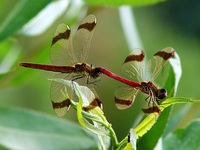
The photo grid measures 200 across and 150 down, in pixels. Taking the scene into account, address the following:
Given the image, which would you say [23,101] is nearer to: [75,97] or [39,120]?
[39,120]

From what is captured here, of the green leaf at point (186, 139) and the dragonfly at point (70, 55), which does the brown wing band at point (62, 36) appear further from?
the green leaf at point (186, 139)

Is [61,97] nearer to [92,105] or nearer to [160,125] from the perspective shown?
[92,105]

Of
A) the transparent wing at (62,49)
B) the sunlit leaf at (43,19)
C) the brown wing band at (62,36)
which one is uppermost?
the sunlit leaf at (43,19)

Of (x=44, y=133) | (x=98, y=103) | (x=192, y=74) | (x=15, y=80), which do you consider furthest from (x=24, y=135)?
(x=192, y=74)

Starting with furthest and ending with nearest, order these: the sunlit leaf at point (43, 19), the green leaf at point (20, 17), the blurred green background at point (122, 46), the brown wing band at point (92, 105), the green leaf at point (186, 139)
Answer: the blurred green background at point (122, 46), the sunlit leaf at point (43, 19), the green leaf at point (20, 17), the green leaf at point (186, 139), the brown wing band at point (92, 105)

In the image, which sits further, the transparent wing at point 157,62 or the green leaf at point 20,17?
the green leaf at point 20,17

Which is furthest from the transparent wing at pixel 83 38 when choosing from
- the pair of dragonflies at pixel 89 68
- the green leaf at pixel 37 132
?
the green leaf at pixel 37 132
